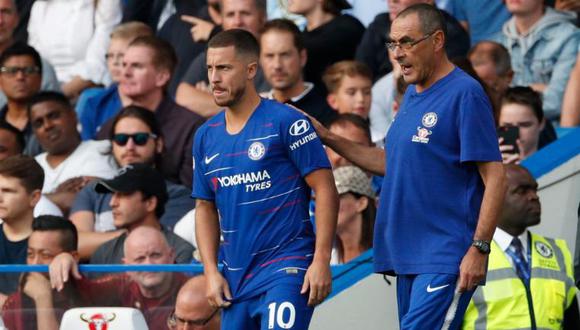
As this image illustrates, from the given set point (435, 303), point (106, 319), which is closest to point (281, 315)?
point (435, 303)

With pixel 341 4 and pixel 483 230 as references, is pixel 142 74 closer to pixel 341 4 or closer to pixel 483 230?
pixel 341 4

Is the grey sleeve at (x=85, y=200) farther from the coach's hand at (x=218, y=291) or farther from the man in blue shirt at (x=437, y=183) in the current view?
the man in blue shirt at (x=437, y=183)

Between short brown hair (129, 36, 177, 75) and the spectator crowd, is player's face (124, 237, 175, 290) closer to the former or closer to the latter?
the spectator crowd

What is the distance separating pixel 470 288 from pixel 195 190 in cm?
149

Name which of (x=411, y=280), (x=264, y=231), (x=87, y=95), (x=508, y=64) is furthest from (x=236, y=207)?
(x=87, y=95)

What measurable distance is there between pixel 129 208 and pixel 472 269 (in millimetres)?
4260

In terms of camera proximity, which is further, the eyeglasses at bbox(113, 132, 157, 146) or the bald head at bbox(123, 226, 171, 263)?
the eyeglasses at bbox(113, 132, 157, 146)

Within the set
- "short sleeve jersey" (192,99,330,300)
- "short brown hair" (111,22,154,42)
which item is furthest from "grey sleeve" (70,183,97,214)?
"short sleeve jersey" (192,99,330,300)

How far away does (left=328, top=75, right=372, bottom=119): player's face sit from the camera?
35.8 feet

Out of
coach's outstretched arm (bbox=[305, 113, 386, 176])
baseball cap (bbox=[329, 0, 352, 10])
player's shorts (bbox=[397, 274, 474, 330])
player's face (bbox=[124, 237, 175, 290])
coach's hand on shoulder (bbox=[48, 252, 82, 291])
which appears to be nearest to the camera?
player's shorts (bbox=[397, 274, 474, 330])

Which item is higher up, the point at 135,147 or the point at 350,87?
the point at 350,87

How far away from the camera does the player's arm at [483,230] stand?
20.4ft

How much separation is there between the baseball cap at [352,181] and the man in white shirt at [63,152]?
2.41 metres

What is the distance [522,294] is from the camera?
7789 millimetres
